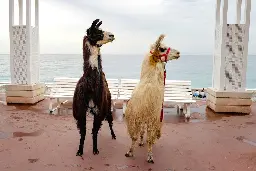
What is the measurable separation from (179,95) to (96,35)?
413 centimetres

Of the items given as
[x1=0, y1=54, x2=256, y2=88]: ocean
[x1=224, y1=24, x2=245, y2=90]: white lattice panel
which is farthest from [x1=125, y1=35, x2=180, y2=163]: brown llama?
[x1=0, y1=54, x2=256, y2=88]: ocean

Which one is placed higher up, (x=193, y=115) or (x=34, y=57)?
(x=34, y=57)

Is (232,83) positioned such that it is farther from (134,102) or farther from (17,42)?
(17,42)

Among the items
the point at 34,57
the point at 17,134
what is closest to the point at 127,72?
the point at 34,57

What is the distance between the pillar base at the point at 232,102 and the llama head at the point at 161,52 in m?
3.95

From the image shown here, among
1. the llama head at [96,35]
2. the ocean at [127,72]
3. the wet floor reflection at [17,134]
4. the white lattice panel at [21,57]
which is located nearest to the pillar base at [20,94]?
the white lattice panel at [21,57]

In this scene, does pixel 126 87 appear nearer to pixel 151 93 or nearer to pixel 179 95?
pixel 179 95

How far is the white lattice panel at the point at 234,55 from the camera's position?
8.03 meters

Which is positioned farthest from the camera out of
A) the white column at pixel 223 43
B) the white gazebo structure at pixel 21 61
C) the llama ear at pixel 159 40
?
the white gazebo structure at pixel 21 61

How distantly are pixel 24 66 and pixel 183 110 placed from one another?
4541 mm

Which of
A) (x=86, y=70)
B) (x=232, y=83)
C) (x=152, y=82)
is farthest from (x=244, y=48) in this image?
(x=86, y=70)

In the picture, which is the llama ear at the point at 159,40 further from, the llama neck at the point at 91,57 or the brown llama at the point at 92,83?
the llama neck at the point at 91,57

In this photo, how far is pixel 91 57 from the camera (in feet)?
15.0

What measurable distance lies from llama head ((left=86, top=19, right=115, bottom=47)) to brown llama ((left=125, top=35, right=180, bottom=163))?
0.67 metres
